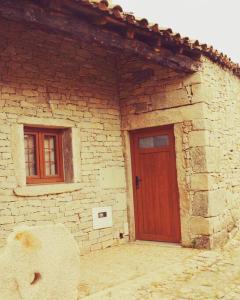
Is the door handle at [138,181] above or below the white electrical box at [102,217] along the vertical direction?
above

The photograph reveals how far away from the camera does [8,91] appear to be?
225 inches

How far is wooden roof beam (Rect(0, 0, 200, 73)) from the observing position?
402cm

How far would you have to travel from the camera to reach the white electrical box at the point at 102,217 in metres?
6.69

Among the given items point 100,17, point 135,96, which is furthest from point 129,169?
point 100,17

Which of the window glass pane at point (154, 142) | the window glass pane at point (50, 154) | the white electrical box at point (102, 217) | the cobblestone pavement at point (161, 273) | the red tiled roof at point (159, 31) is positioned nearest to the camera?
the cobblestone pavement at point (161, 273)

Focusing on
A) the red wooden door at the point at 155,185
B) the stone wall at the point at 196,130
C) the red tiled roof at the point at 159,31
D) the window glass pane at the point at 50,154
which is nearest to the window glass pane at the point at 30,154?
the window glass pane at the point at 50,154

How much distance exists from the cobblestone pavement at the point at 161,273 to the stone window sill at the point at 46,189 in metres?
1.13

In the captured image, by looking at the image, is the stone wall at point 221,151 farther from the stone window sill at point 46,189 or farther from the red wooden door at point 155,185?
the stone window sill at point 46,189

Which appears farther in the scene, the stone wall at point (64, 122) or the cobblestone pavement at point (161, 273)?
the stone wall at point (64, 122)

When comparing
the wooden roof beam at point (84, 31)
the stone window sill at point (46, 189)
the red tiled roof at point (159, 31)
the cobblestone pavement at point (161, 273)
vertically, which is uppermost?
the red tiled roof at point (159, 31)

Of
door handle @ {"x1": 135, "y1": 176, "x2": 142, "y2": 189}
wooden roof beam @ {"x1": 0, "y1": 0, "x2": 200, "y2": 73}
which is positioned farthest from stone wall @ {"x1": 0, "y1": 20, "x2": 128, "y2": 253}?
wooden roof beam @ {"x1": 0, "y1": 0, "x2": 200, "y2": 73}

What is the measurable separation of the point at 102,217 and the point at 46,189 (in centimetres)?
132

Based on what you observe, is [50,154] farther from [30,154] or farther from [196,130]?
[196,130]

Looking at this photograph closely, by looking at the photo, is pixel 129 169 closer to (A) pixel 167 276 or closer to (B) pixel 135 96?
(B) pixel 135 96
